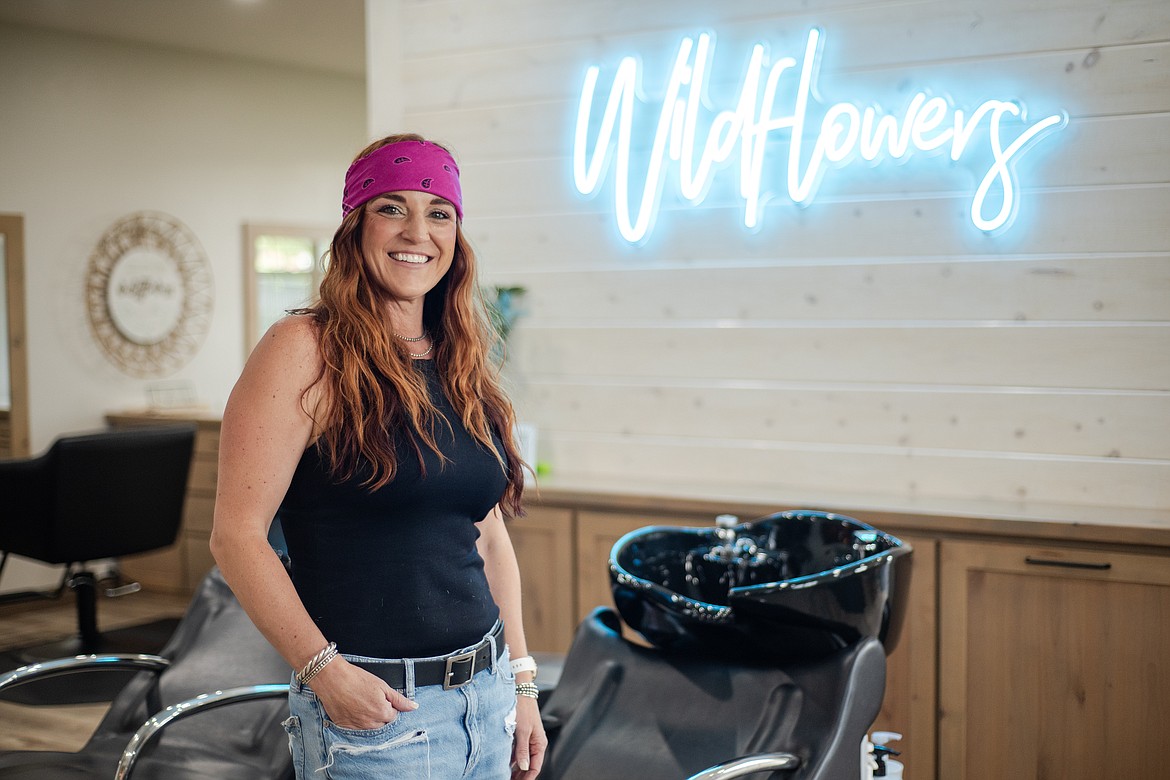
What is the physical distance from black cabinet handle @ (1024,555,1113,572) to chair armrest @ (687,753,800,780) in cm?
112

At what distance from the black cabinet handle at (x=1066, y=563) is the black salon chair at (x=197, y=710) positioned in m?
1.92

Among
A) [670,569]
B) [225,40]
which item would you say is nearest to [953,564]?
[670,569]

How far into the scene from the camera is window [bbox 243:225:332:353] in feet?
24.7

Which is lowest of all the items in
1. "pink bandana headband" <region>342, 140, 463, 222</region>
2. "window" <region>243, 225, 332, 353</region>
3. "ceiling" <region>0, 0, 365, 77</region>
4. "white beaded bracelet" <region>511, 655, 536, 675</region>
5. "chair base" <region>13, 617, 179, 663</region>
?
"chair base" <region>13, 617, 179, 663</region>

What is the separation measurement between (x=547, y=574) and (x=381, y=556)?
2.11m

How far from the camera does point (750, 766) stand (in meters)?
2.04

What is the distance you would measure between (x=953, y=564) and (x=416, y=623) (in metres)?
1.92

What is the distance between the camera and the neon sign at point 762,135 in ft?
11.0

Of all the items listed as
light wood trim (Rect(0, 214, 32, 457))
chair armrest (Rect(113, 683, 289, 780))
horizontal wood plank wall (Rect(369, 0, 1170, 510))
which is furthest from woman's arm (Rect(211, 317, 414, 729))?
light wood trim (Rect(0, 214, 32, 457))

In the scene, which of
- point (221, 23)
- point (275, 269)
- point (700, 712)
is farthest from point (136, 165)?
point (700, 712)

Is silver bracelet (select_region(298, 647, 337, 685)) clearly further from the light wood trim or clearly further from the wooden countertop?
the light wood trim

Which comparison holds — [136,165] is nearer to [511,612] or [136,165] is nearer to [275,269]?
[275,269]

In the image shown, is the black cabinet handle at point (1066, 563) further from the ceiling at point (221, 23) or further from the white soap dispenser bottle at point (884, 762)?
the ceiling at point (221, 23)

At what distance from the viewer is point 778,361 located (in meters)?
3.67
